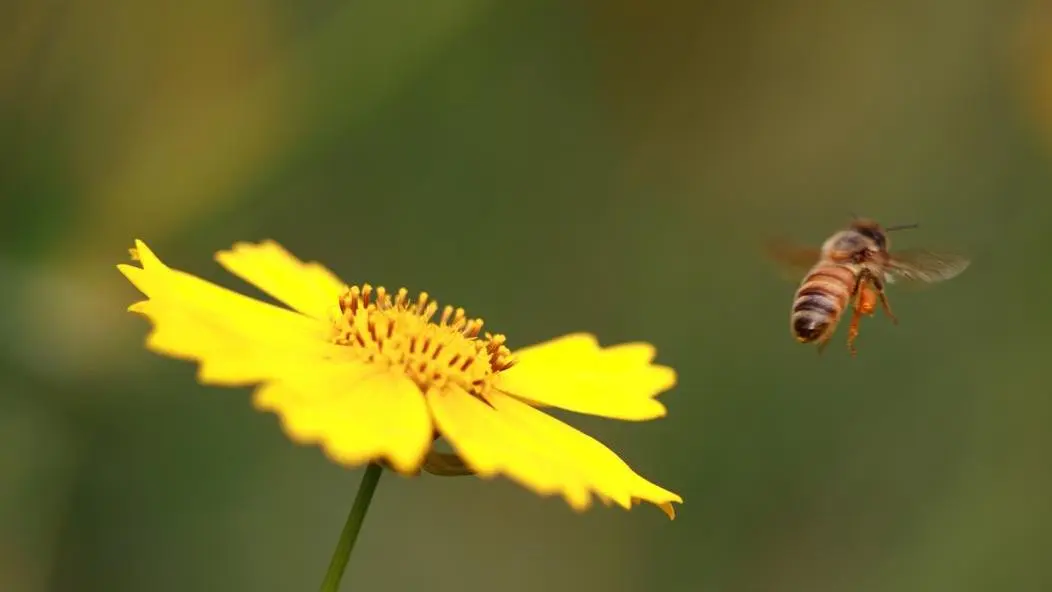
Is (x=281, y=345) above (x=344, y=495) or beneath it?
beneath

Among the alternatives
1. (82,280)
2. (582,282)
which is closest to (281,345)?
(82,280)

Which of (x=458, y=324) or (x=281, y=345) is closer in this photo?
(x=281, y=345)

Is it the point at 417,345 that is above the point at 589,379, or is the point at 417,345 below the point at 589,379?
below

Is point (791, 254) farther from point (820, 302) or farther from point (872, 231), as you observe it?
point (820, 302)

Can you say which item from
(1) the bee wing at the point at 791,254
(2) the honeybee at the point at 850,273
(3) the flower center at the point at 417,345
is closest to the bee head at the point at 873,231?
(2) the honeybee at the point at 850,273

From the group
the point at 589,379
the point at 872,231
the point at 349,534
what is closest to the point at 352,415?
the point at 349,534

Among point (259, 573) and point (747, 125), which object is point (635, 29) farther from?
point (259, 573)

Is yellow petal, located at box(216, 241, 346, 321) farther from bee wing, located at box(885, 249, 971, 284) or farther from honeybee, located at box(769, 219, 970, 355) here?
bee wing, located at box(885, 249, 971, 284)
